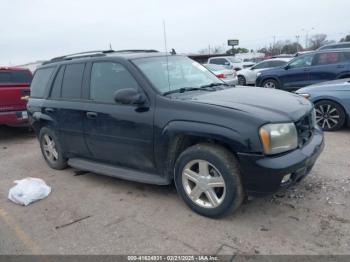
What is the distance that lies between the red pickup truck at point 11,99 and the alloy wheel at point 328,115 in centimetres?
645

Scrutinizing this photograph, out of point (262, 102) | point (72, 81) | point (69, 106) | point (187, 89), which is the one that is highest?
point (72, 81)

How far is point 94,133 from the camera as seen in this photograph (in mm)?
4641

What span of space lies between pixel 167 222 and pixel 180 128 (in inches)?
40.2

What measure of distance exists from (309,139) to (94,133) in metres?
2.67

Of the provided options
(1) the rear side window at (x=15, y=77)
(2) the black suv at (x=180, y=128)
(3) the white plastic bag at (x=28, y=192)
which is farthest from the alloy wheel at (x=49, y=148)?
(1) the rear side window at (x=15, y=77)

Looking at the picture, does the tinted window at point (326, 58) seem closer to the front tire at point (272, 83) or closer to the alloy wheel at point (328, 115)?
the front tire at point (272, 83)

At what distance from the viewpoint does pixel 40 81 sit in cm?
598

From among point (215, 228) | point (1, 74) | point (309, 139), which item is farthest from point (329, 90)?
point (1, 74)

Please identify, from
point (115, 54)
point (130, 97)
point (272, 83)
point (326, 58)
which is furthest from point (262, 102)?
point (272, 83)

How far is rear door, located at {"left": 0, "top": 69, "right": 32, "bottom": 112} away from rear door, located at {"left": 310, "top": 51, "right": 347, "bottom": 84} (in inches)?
325

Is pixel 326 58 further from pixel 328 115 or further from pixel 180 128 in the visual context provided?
pixel 180 128

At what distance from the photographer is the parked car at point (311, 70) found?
10.1 metres

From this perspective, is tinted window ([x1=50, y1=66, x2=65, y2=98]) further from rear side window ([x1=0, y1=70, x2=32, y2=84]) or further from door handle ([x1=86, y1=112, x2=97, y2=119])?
rear side window ([x1=0, y1=70, x2=32, y2=84])

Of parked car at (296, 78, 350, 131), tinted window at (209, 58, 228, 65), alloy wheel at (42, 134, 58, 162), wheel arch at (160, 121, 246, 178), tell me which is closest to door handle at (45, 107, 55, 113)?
alloy wheel at (42, 134, 58, 162)
